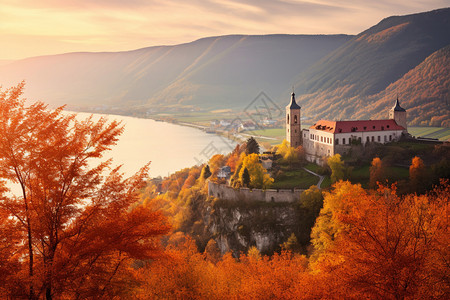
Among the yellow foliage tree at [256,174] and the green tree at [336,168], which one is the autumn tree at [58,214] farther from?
the green tree at [336,168]

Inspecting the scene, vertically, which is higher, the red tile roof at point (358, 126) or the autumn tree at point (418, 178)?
the red tile roof at point (358, 126)

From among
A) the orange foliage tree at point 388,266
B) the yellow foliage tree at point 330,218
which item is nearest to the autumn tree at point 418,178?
the yellow foliage tree at point 330,218

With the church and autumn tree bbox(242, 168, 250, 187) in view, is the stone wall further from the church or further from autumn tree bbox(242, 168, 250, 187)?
the church

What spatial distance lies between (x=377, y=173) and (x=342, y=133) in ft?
26.6

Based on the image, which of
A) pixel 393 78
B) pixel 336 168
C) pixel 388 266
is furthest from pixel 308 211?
pixel 393 78

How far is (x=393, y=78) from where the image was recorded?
15675 cm

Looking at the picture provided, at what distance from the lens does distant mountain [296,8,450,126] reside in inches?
4454

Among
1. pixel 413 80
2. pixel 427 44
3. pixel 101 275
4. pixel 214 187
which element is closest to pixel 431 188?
pixel 214 187

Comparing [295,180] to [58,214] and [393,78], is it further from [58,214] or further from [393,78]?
[393,78]

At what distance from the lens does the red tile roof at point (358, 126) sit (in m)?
44.6

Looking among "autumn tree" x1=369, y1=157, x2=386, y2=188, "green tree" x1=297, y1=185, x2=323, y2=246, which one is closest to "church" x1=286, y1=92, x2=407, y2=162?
"autumn tree" x1=369, y1=157, x2=386, y2=188

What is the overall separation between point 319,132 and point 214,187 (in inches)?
540

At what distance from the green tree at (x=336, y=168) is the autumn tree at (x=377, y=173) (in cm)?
273

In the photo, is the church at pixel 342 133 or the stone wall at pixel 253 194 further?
the church at pixel 342 133
